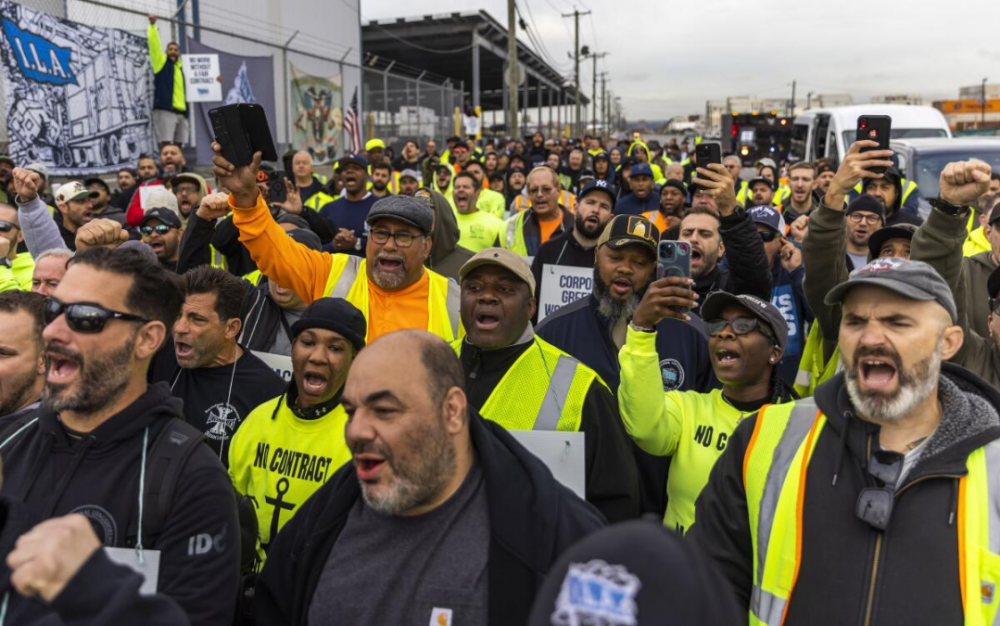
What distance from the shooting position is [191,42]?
1358cm

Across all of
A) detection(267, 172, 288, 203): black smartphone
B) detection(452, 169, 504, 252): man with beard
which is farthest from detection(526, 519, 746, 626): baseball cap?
detection(452, 169, 504, 252): man with beard

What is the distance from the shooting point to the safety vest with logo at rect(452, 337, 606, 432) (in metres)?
3.36

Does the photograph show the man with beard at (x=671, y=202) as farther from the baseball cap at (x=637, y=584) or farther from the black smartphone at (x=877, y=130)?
the baseball cap at (x=637, y=584)

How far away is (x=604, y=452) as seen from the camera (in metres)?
3.28

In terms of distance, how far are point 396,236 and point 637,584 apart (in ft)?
12.2

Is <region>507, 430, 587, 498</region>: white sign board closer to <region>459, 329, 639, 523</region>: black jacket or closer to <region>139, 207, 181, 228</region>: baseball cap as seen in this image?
<region>459, 329, 639, 523</region>: black jacket

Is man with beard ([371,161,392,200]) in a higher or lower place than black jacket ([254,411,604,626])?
higher

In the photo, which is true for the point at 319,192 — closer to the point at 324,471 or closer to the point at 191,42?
the point at 191,42

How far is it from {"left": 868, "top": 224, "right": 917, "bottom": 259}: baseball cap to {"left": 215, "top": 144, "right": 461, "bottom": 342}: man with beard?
2.59m

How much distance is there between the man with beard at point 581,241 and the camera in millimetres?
6398

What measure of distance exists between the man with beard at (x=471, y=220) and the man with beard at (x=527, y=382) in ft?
16.6

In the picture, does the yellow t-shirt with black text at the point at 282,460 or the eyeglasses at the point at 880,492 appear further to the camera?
the yellow t-shirt with black text at the point at 282,460

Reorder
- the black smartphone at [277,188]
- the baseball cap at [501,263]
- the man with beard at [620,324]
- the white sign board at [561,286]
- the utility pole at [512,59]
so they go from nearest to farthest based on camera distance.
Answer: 1. the baseball cap at [501,263]
2. the man with beard at [620,324]
3. the white sign board at [561,286]
4. the black smartphone at [277,188]
5. the utility pole at [512,59]

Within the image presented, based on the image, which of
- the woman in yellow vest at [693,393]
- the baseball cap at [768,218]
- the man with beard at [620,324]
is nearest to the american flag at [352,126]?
the baseball cap at [768,218]
